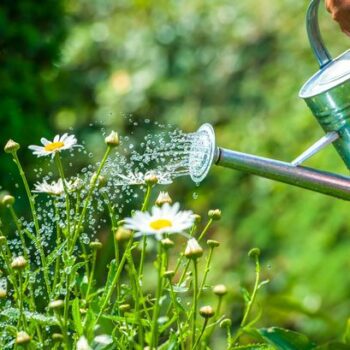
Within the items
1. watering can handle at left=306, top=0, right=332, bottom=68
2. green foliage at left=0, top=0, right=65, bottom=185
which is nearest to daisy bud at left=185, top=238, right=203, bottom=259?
watering can handle at left=306, top=0, right=332, bottom=68

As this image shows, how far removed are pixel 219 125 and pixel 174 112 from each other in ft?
0.87

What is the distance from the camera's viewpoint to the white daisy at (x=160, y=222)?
1007 millimetres

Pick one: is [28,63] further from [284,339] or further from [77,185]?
[284,339]

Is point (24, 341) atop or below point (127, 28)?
atop

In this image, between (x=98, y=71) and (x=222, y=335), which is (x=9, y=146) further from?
(x=98, y=71)

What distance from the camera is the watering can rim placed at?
4.68ft

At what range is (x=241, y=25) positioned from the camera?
519 centimetres

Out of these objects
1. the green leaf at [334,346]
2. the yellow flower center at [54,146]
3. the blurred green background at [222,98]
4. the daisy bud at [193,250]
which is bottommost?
the blurred green background at [222,98]

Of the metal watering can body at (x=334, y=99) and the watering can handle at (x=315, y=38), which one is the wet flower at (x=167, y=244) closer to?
the metal watering can body at (x=334, y=99)

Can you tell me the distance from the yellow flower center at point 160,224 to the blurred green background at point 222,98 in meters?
1.65

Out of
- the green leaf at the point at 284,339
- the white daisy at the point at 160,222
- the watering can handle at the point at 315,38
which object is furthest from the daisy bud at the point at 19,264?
the watering can handle at the point at 315,38

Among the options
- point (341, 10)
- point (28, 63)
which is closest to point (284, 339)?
point (341, 10)

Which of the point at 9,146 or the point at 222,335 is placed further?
the point at 222,335

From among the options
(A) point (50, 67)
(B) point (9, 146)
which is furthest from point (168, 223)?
(A) point (50, 67)
